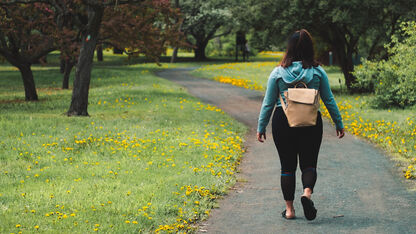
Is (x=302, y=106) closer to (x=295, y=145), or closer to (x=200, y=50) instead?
(x=295, y=145)

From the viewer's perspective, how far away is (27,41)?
65.4 ft

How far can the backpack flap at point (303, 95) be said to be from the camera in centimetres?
511

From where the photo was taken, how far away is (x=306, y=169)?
545cm

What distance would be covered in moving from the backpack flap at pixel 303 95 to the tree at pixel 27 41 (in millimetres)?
14819

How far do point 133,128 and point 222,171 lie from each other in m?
4.19

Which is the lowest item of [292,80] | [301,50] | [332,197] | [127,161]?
[332,197]

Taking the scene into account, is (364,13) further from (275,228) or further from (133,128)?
(275,228)

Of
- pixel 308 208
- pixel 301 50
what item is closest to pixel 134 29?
pixel 301 50

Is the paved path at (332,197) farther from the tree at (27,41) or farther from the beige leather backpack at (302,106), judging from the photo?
the tree at (27,41)

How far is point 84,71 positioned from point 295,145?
10.3 meters

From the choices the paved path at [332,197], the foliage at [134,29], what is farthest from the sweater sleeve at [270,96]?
the foliage at [134,29]

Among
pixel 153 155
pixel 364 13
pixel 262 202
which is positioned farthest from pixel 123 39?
pixel 262 202

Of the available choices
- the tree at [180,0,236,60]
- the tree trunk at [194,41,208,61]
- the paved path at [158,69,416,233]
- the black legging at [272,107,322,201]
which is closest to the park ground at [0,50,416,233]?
the paved path at [158,69,416,233]

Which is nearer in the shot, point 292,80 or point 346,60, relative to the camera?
point 292,80
